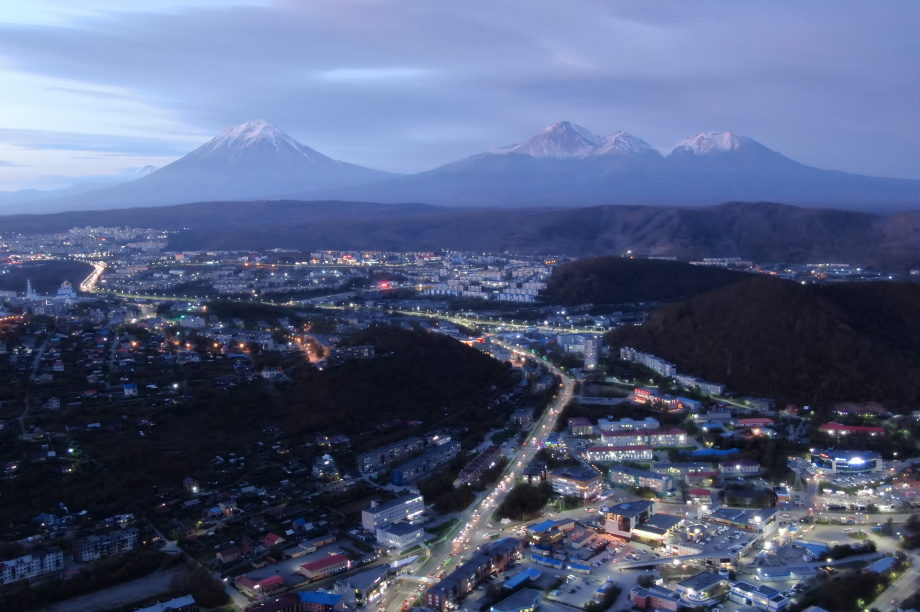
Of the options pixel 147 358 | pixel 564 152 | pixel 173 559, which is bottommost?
pixel 173 559

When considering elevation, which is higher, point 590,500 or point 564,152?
point 564,152

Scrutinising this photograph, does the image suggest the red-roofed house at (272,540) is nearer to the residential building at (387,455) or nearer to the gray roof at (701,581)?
the residential building at (387,455)

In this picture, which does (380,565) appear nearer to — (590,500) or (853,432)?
(590,500)

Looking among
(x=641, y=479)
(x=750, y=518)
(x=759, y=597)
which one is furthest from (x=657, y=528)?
(x=759, y=597)

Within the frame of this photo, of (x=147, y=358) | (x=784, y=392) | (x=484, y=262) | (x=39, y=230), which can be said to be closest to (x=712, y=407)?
(x=784, y=392)

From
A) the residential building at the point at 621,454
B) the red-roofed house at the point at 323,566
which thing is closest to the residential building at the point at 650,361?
the residential building at the point at 621,454

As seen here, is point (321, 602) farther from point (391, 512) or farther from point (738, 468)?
point (738, 468)
